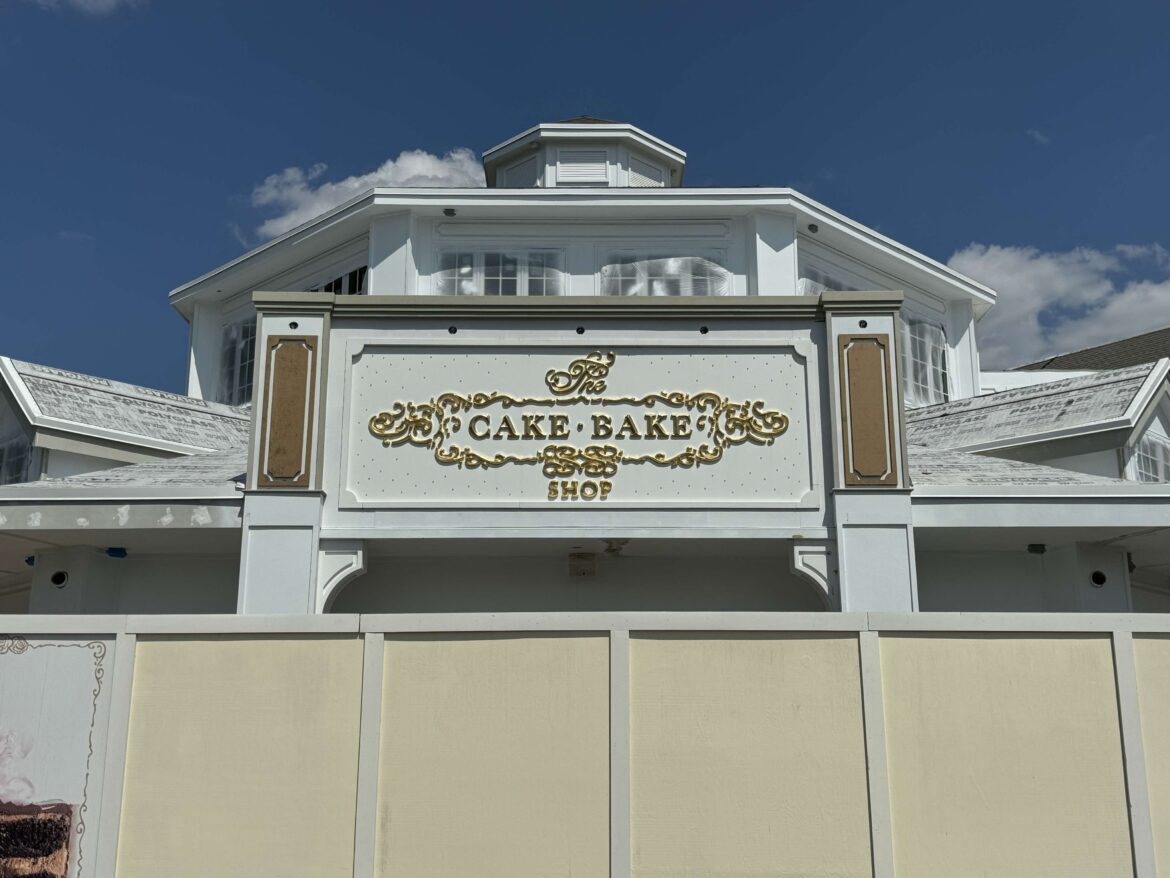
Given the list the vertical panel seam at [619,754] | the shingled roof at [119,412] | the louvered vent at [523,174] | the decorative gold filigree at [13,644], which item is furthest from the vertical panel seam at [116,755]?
the louvered vent at [523,174]

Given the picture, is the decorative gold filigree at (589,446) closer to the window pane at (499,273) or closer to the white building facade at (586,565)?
the white building facade at (586,565)

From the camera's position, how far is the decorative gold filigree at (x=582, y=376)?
41.3 feet

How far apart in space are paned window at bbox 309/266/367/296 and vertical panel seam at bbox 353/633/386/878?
11.1 m

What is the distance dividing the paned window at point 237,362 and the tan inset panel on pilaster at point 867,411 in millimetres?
10677

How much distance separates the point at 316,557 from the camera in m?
12.0

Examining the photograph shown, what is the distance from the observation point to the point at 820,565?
12031 millimetres

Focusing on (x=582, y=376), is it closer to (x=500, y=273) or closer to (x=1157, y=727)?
(x=500, y=273)

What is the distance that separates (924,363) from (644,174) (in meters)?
5.95

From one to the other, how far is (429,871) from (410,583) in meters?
5.92

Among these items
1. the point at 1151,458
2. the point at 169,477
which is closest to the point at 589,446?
the point at 169,477

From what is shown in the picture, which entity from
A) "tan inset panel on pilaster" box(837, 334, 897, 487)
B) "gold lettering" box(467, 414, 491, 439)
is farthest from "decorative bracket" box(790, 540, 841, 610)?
"gold lettering" box(467, 414, 491, 439)

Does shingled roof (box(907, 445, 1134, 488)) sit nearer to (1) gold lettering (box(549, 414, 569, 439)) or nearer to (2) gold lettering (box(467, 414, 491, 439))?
(1) gold lettering (box(549, 414, 569, 439))

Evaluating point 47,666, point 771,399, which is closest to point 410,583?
point 771,399

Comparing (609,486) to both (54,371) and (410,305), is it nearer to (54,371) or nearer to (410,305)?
(410,305)
